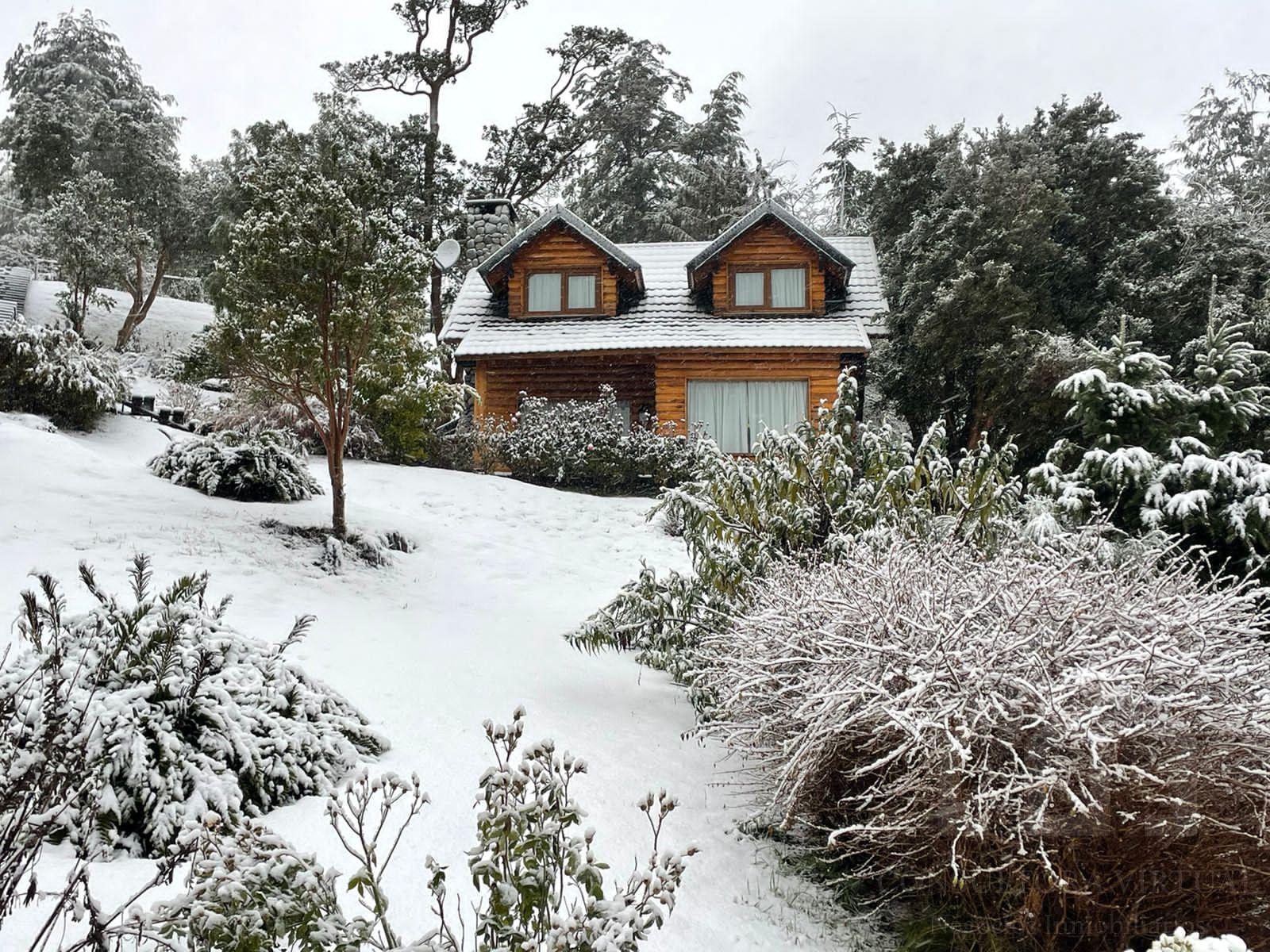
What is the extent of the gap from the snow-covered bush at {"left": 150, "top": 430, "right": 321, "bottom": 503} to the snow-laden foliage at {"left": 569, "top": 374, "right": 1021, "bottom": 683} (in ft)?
18.7

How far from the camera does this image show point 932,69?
2536cm

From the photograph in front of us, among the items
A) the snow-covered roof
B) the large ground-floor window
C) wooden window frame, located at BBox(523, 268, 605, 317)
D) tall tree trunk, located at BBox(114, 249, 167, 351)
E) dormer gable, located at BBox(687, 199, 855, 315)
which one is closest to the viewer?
the snow-covered roof

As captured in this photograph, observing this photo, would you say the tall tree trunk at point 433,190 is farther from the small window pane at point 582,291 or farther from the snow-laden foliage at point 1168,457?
the snow-laden foliage at point 1168,457

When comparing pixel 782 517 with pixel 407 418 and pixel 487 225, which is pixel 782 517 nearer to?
pixel 407 418

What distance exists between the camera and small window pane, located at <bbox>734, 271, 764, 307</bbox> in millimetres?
16891

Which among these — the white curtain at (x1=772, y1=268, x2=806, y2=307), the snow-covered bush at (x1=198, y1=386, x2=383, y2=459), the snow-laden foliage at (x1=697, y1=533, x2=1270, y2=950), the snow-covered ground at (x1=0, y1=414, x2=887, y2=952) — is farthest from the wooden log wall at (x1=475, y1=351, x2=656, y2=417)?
the snow-laden foliage at (x1=697, y1=533, x2=1270, y2=950)

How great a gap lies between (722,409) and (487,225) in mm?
9191

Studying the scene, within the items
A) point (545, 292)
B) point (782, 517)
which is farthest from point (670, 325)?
point (782, 517)

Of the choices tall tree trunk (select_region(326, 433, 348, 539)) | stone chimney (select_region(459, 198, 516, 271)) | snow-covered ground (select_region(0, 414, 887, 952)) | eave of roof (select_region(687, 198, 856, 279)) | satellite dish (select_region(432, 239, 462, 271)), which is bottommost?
snow-covered ground (select_region(0, 414, 887, 952))

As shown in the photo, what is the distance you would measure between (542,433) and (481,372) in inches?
126

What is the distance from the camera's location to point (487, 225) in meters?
21.2

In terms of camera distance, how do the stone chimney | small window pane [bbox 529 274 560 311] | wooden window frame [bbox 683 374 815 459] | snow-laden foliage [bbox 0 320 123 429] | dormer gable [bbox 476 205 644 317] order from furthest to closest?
the stone chimney < small window pane [bbox 529 274 560 311] < dormer gable [bbox 476 205 644 317] < wooden window frame [bbox 683 374 815 459] < snow-laden foliage [bbox 0 320 123 429]

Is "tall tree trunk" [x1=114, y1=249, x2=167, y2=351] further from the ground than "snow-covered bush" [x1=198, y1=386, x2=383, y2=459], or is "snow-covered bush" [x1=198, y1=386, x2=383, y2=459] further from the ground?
"tall tree trunk" [x1=114, y1=249, x2=167, y2=351]

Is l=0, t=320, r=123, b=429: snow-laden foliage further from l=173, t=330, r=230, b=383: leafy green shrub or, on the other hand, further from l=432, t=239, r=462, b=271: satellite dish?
l=432, t=239, r=462, b=271: satellite dish
